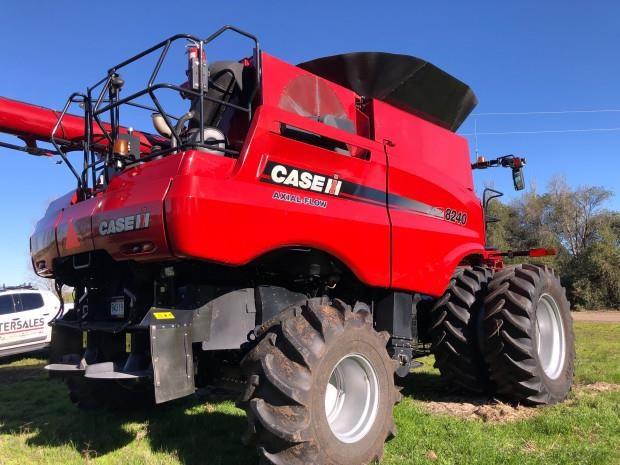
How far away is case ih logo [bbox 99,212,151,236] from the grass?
1.79m

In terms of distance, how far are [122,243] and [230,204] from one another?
957mm

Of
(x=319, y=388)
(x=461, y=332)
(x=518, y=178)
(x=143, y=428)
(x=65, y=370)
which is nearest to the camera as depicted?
(x=319, y=388)

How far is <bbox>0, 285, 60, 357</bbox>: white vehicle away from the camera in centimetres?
1116

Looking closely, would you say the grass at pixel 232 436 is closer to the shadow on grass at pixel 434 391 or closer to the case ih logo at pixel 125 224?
the shadow on grass at pixel 434 391

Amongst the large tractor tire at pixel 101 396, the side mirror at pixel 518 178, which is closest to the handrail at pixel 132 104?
the large tractor tire at pixel 101 396

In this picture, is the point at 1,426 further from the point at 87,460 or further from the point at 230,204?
the point at 230,204

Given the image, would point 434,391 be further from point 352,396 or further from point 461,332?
point 352,396

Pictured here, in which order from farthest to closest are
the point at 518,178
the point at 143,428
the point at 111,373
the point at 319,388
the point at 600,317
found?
the point at 600,317
the point at 518,178
the point at 143,428
the point at 111,373
the point at 319,388

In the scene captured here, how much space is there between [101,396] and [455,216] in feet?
13.7

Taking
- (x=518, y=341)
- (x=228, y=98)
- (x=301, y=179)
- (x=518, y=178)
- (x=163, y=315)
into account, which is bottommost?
(x=518, y=341)

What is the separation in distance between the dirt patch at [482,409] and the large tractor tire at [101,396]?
→ 305 cm

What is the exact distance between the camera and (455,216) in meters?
5.98

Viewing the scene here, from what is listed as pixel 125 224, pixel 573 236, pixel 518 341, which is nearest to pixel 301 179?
pixel 125 224

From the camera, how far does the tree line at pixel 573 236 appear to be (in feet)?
115
